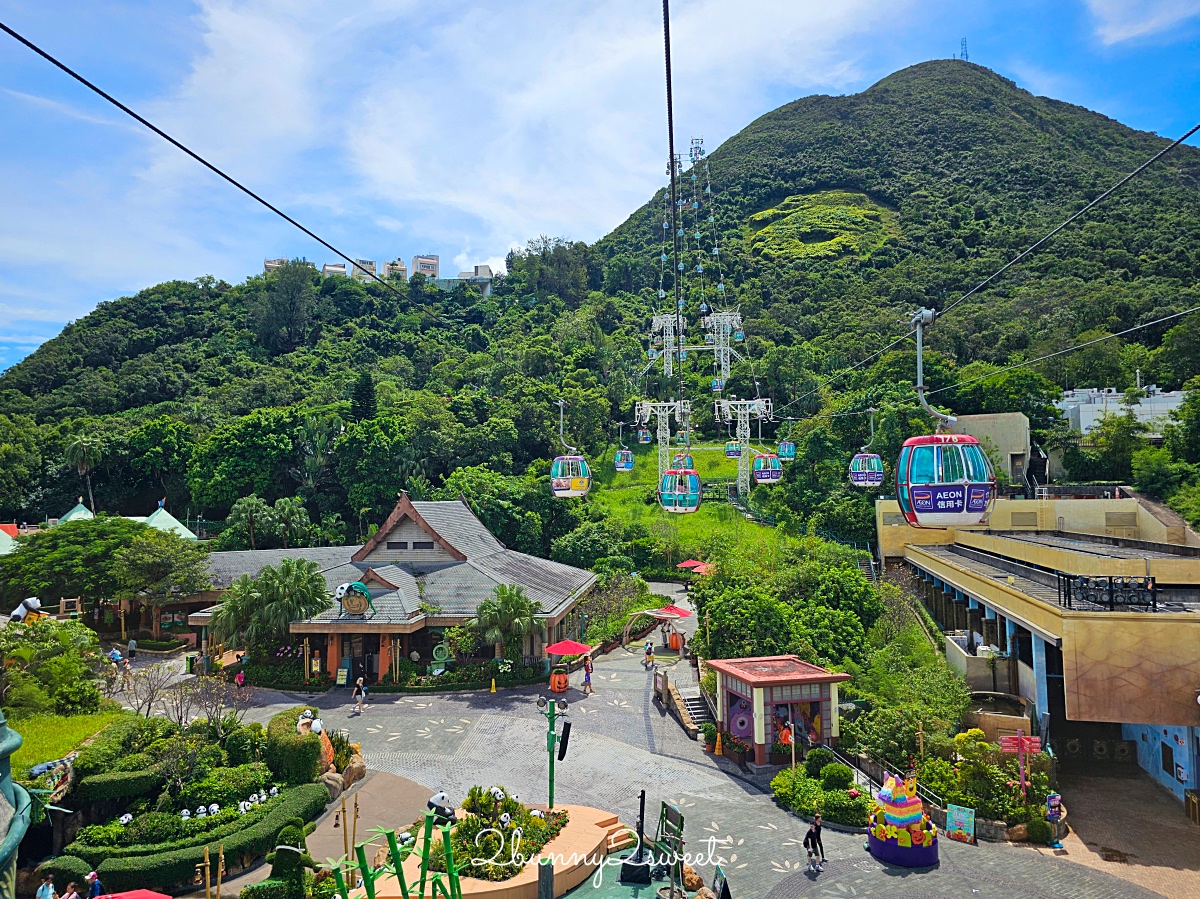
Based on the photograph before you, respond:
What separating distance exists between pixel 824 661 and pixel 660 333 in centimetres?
6304

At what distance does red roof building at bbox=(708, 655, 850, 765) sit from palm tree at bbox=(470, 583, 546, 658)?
27.9ft

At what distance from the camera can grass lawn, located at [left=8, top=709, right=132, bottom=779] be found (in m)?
15.7

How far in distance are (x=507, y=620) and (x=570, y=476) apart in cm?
646

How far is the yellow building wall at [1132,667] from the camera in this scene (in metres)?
15.4

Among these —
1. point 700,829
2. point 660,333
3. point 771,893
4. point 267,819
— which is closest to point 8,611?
point 267,819

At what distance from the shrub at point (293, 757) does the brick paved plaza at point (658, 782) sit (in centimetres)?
215

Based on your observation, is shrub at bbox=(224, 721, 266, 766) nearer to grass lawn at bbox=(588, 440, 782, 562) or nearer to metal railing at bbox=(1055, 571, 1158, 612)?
metal railing at bbox=(1055, 571, 1158, 612)

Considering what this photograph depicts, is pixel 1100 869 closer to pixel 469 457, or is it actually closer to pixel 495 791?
pixel 495 791

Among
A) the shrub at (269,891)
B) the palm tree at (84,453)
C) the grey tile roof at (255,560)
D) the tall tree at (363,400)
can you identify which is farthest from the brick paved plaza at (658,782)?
the palm tree at (84,453)

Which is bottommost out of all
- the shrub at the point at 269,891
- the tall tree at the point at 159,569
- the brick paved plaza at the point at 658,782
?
the brick paved plaza at the point at 658,782

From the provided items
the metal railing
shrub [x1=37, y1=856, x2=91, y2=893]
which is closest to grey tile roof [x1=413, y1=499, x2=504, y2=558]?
shrub [x1=37, y1=856, x2=91, y2=893]

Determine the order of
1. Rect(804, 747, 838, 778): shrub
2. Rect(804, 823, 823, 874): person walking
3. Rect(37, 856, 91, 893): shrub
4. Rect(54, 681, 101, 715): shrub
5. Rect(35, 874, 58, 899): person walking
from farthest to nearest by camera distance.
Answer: Rect(54, 681, 101, 715): shrub
Rect(804, 747, 838, 778): shrub
Rect(804, 823, 823, 874): person walking
Rect(37, 856, 91, 893): shrub
Rect(35, 874, 58, 899): person walking

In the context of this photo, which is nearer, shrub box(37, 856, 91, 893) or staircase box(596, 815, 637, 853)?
shrub box(37, 856, 91, 893)

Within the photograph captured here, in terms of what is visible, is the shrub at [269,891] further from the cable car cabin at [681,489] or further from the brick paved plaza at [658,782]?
the cable car cabin at [681,489]
